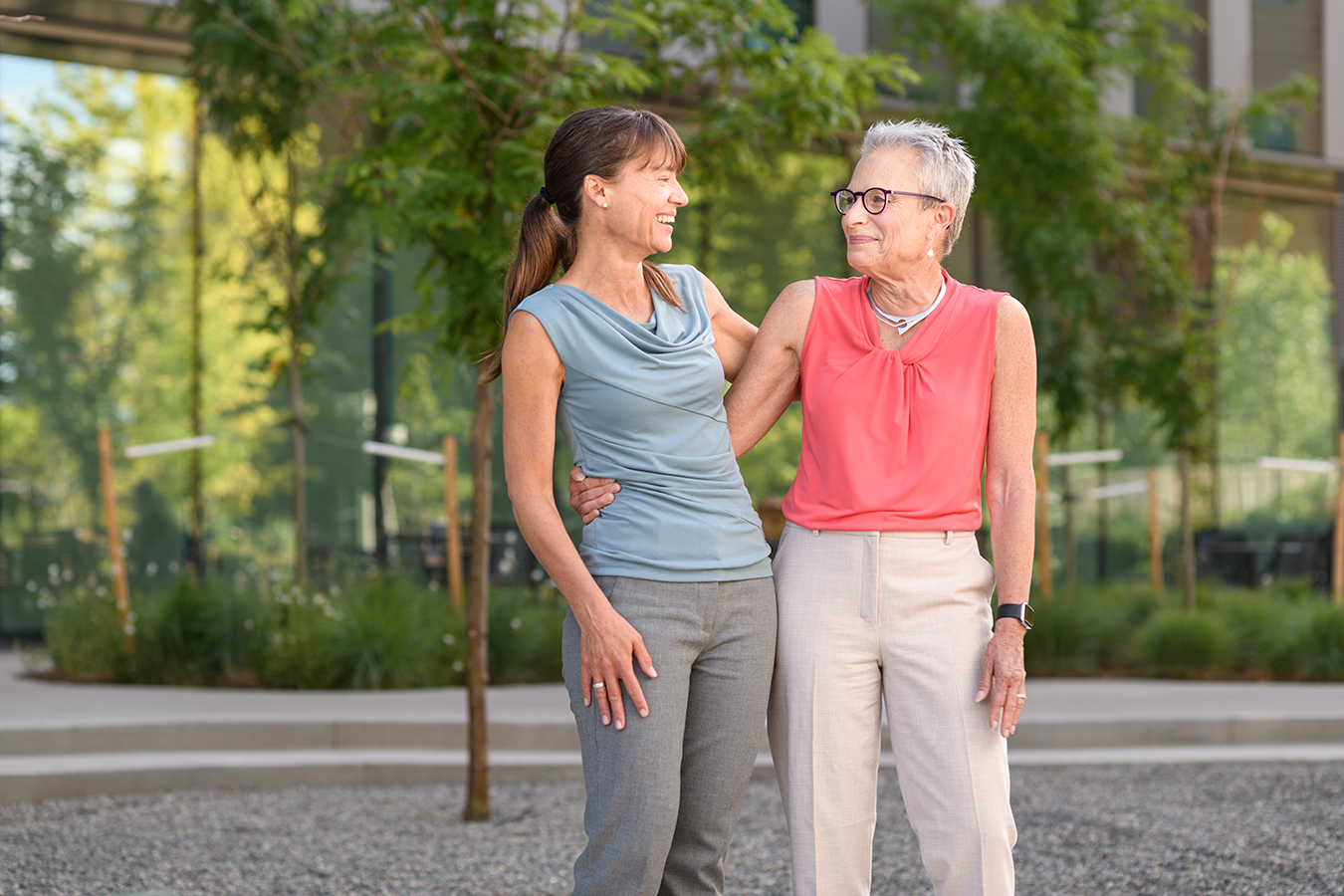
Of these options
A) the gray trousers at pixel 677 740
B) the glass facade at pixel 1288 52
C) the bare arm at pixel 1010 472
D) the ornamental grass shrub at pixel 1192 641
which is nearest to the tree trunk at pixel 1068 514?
the ornamental grass shrub at pixel 1192 641

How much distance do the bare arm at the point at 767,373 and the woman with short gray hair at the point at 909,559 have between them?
0.18 ft

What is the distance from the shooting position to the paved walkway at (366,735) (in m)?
5.84

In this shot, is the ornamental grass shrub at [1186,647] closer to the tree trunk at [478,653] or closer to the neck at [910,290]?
the tree trunk at [478,653]

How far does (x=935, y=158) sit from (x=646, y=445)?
802 mm

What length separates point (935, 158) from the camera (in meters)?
2.54

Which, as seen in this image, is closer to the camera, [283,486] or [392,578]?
[392,578]

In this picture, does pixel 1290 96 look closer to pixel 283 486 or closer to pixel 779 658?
pixel 283 486

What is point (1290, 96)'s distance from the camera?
11.7 meters

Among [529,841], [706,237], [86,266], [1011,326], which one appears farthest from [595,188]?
[706,237]

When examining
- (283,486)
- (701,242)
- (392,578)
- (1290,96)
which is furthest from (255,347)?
(1290,96)

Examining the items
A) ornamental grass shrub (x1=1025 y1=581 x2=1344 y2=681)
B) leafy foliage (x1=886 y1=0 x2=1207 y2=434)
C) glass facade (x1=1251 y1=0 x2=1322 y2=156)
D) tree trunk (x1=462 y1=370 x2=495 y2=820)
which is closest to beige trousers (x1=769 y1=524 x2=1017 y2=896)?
tree trunk (x1=462 y1=370 x2=495 y2=820)

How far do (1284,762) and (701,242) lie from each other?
814 centimetres

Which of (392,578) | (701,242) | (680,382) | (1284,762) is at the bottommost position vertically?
(1284,762)

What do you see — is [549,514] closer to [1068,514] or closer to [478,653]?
[478,653]
